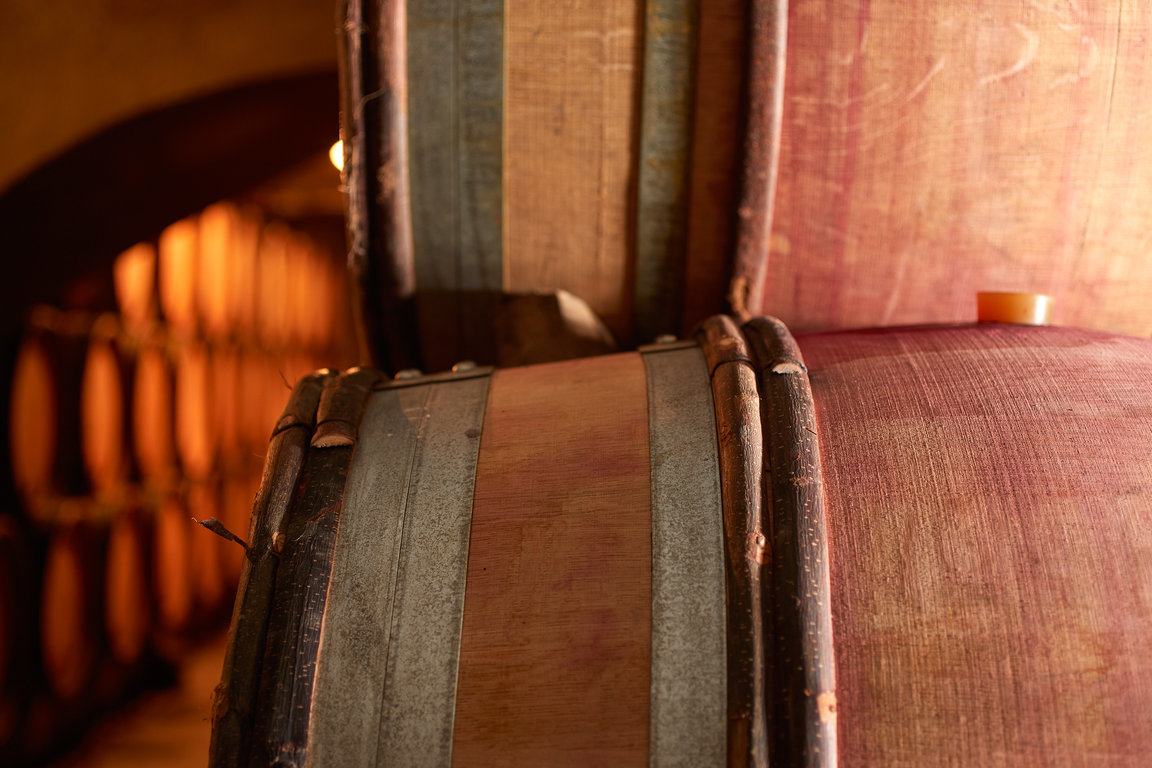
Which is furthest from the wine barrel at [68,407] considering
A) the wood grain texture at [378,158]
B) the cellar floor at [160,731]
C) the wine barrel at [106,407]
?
the wood grain texture at [378,158]

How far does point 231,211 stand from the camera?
3854mm

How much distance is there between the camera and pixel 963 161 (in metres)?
1.23

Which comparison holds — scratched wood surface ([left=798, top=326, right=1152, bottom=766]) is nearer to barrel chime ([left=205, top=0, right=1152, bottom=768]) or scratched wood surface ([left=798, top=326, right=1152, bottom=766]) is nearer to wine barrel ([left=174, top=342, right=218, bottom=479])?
barrel chime ([left=205, top=0, right=1152, bottom=768])

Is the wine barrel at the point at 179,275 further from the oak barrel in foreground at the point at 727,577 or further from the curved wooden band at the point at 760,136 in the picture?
the curved wooden band at the point at 760,136

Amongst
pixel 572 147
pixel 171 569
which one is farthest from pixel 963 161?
pixel 171 569

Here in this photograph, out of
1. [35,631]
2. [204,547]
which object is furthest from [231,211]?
[35,631]

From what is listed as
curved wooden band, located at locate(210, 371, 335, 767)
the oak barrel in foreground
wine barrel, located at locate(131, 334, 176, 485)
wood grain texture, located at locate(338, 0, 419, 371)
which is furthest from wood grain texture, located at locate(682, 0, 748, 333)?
wine barrel, located at locate(131, 334, 176, 485)

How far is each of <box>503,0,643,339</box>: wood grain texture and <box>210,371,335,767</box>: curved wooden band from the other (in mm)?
536

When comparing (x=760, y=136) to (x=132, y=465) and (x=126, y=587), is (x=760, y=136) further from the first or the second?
(x=126, y=587)

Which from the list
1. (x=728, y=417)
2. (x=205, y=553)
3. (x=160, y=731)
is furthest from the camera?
(x=205, y=553)

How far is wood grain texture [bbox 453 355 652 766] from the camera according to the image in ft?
2.56

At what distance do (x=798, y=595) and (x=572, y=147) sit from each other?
2.71 feet

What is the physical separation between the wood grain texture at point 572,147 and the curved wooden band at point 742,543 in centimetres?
43

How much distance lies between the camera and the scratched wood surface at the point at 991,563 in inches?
29.0
